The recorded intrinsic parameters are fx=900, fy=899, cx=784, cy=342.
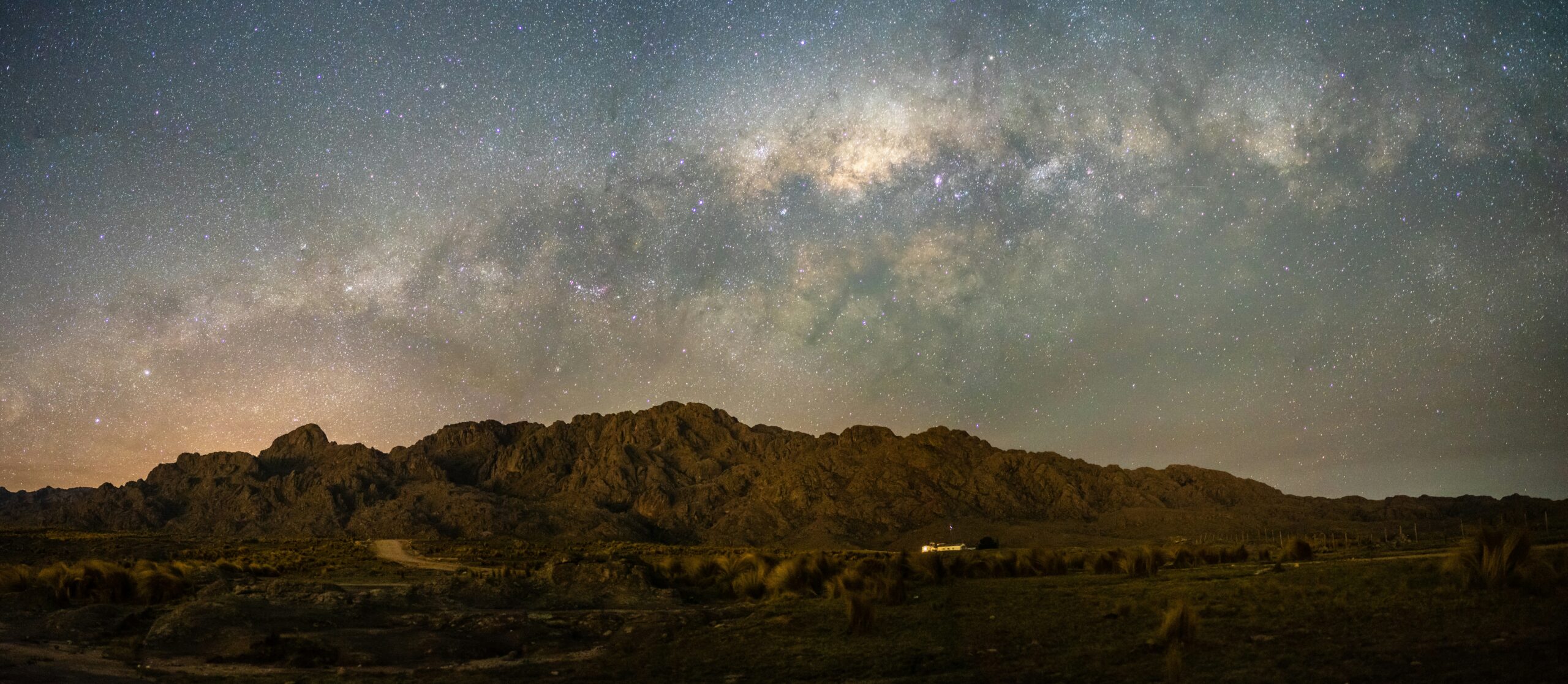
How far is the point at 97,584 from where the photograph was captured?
25266 millimetres

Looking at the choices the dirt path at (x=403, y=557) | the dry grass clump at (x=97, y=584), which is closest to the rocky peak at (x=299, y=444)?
the dirt path at (x=403, y=557)

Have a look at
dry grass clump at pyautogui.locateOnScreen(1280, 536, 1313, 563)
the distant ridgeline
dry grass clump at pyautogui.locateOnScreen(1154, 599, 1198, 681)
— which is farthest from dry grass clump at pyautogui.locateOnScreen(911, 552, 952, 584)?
the distant ridgeline

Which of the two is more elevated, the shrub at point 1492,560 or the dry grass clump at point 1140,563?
the shrub at point 1492,560

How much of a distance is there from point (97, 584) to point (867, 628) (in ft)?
75.3

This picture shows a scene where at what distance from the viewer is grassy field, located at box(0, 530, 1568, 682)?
10.6m

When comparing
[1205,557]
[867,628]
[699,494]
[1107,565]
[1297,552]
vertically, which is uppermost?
[699,494]

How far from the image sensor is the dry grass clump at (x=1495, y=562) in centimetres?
1352

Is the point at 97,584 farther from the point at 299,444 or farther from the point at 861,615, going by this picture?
the point at 299,444

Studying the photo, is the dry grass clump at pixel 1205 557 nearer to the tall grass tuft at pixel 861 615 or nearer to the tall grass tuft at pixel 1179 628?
the tall grass tuft at pixel 861 615

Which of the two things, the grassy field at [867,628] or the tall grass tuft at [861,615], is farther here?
the tall grass tuft at [861,615]

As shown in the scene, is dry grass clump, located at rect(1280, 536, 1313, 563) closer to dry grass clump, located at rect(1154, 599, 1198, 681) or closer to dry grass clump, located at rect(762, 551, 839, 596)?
dry grass clump, located at rect(762, 551, 839, 596)

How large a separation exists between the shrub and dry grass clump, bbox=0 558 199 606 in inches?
1190

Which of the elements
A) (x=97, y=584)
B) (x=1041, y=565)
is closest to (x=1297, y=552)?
(x=1041, y=565)

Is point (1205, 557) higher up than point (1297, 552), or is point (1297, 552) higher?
point (1297, 552)
